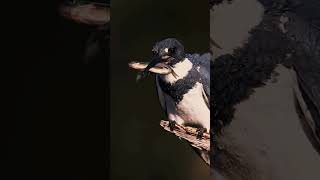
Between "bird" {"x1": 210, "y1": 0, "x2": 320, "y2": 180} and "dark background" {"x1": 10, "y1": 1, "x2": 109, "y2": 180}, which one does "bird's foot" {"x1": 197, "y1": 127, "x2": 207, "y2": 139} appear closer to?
"bird" {"x1": 210, "y1": 0, "x2": 320, "y2": 180}

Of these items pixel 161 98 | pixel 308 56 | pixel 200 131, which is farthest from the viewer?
pixel 161 98

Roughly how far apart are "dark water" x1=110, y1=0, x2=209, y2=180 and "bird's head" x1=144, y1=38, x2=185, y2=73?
0.8 inches

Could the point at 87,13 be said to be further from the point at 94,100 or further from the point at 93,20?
the point at 94,100

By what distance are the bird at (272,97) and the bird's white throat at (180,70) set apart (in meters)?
0.17

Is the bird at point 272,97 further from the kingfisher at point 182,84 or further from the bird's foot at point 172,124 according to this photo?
the bird's foot at point 172,124

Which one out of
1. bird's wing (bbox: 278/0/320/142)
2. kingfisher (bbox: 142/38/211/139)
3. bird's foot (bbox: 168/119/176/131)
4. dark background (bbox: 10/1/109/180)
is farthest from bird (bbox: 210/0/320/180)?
dark background (bbox: 10/1/109/180)

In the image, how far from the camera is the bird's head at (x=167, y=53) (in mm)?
1432

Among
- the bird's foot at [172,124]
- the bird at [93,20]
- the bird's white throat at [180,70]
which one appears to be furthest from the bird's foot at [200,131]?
the bird at [93,20]

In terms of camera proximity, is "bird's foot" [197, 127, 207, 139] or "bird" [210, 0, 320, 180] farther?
"bird's foot" [197, 127, 207, 139]

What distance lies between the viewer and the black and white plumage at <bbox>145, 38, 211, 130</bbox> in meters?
1.37

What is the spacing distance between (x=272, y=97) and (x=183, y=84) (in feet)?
1.28

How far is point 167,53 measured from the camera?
1450mm

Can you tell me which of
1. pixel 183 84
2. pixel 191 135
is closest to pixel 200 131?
pixel 191 135

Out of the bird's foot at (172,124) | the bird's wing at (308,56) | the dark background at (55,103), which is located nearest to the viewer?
the bird's wing at (308,56)
